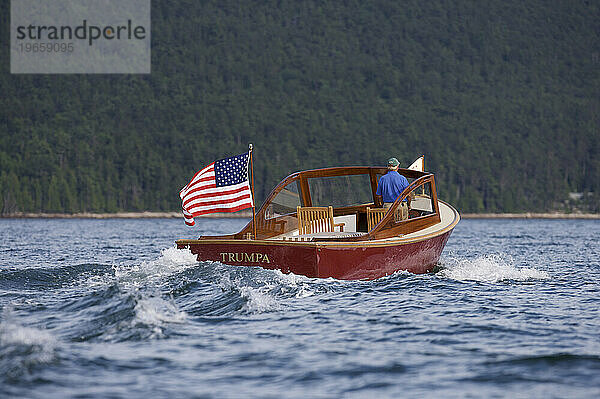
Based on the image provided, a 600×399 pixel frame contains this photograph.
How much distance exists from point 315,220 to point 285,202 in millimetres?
918

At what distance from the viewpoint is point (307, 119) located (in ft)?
484

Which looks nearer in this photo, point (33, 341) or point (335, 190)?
point (33, 341)

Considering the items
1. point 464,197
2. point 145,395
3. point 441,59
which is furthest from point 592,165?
point 145,395

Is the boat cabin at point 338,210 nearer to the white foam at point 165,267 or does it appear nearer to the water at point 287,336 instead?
the water at point 287,336

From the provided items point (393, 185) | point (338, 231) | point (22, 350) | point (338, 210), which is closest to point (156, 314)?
point (22, 350)

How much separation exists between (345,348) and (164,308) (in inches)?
124

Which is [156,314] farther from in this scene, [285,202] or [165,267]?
[285,202]

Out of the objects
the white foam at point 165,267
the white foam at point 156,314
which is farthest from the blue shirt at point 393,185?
the white foam at point 156,314

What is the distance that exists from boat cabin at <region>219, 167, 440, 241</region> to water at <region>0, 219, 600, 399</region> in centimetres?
122

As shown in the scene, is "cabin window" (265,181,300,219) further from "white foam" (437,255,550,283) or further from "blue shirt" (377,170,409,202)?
"white foam" (437,255,550,283)

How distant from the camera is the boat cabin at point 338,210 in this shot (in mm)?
15039

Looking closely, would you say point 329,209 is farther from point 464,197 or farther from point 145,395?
point 464,197

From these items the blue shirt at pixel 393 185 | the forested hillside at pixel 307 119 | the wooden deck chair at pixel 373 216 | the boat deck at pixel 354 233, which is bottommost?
the boat deck at pixel 354 233

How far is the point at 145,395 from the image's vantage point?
22.8 ft
